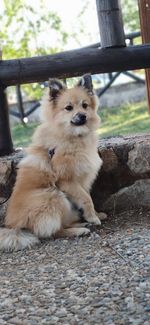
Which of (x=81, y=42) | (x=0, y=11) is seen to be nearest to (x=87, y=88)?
(x=0, y=11)

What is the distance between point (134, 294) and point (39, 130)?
6.70ft

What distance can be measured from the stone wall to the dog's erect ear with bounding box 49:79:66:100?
725 millimetres

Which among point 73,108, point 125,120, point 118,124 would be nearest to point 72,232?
point 73,108

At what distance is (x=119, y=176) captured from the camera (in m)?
4.68

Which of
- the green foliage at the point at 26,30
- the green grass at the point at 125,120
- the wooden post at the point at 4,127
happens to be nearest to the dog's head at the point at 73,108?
the wooden post at the point at 4,127

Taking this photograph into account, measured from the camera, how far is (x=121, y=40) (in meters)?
4.55

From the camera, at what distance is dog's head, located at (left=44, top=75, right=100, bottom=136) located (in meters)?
4.14

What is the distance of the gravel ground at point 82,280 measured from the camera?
8.41 feet

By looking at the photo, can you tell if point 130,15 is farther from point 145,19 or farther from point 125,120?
point 145,19

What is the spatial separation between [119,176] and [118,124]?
2926 millimetres

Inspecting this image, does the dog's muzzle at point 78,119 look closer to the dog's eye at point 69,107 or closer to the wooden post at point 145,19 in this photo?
the dog's eye at point 69,107

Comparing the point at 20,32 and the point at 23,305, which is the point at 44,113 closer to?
the point at 23,305

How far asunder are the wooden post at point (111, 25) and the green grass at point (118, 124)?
1846mm

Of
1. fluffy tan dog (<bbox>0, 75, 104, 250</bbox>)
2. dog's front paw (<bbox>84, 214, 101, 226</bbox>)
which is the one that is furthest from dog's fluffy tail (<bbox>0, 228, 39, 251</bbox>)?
dog's front paw (<bbox>84, 214, 101, 226</bbox>)
